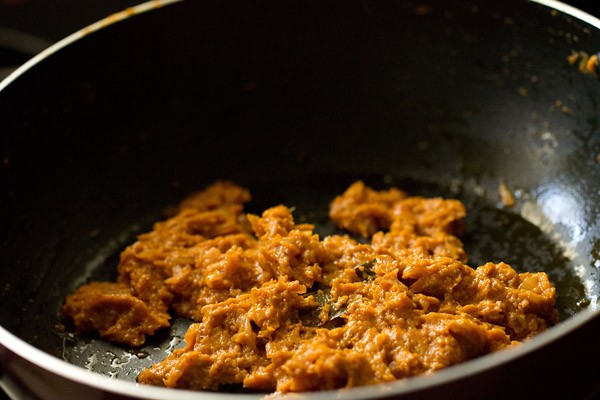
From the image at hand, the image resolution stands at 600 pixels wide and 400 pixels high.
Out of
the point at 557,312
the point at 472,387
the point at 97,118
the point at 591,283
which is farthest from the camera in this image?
the point at 97,118

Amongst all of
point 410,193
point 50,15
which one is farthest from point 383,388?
point 50,15

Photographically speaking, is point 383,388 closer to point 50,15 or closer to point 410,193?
point 410,193

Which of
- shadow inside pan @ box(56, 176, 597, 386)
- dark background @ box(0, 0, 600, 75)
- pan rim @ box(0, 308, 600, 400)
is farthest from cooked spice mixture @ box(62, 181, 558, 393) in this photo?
dark background @ box(0, 0, 600, 75)

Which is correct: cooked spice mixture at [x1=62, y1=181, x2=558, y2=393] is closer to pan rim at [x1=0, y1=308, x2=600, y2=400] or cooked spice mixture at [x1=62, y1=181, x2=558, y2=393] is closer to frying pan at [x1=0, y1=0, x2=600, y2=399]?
frying pan at [x1=0, y1=0, x2=600, y2=399]

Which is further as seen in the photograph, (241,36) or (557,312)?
(241,36)

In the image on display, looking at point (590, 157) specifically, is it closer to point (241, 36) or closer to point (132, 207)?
point (241, 36)

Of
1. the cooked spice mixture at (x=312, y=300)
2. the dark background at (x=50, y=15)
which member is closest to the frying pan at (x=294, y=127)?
the cooked spice mixture at (x=312, y=300)

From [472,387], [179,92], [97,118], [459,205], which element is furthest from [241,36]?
[472,387]
